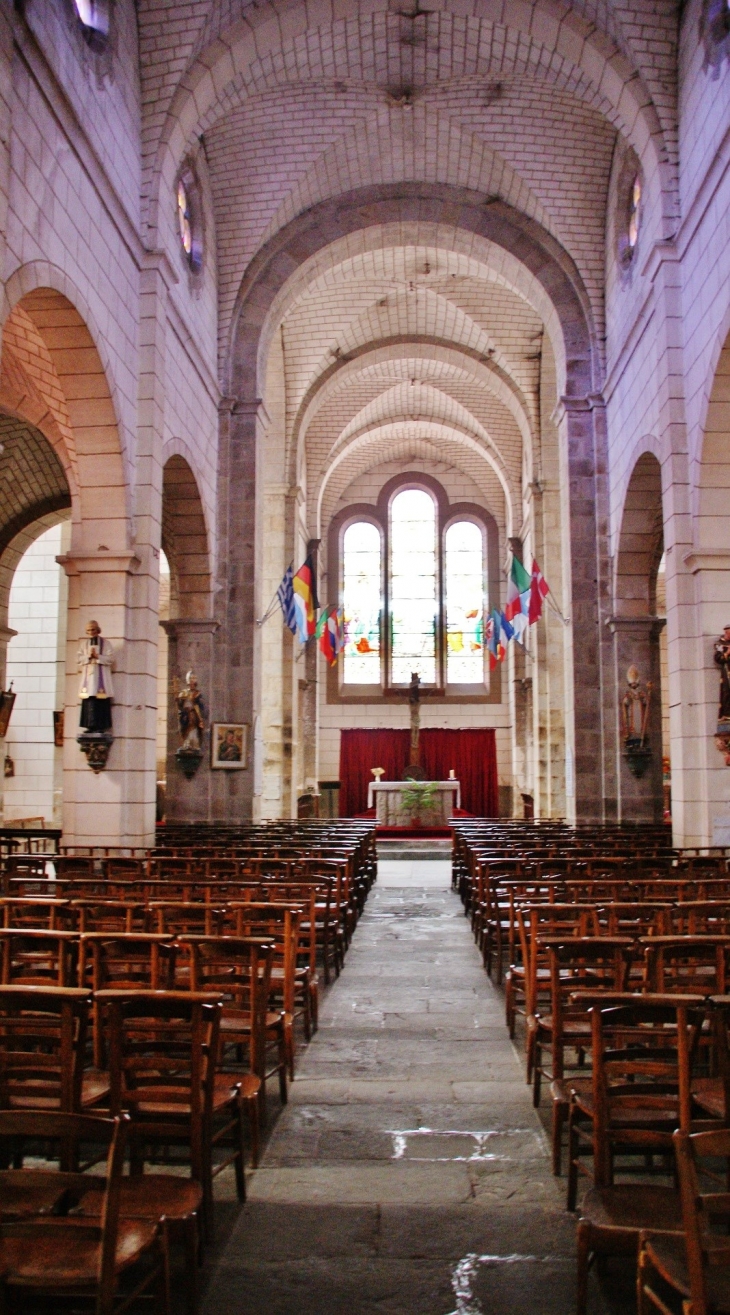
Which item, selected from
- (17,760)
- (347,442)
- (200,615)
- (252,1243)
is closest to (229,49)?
(200,615)

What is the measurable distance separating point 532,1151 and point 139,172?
1252 centimetres

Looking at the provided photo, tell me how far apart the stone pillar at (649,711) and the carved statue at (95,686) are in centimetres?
850

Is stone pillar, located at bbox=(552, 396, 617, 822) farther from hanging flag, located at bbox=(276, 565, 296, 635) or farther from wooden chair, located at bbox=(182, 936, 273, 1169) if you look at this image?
wooden chair, located at bbox=(182, 936, 273, 1169)

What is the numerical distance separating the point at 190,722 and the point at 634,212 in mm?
10337

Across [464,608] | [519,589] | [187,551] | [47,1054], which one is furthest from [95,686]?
[464,608]

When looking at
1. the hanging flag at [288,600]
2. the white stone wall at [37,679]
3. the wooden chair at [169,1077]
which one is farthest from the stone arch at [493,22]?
the wooden chair at [169,1077]

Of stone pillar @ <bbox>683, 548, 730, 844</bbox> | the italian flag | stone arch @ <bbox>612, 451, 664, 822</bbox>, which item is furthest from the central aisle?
the italian flag

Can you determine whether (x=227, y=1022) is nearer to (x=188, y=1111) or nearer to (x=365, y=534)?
(x=188, y=1111)

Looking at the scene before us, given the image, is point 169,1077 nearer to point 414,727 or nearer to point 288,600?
point 288,600

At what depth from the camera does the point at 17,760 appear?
20500 mm

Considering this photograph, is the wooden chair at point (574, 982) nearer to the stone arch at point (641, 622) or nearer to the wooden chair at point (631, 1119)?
the wooden chair at point (631, 1119)

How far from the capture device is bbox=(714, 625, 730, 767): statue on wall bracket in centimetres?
1203

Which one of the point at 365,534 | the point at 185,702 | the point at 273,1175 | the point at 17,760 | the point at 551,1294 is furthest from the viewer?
the point at 365,534

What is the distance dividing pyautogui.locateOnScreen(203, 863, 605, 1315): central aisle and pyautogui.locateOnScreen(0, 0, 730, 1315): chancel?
1.0 inches
